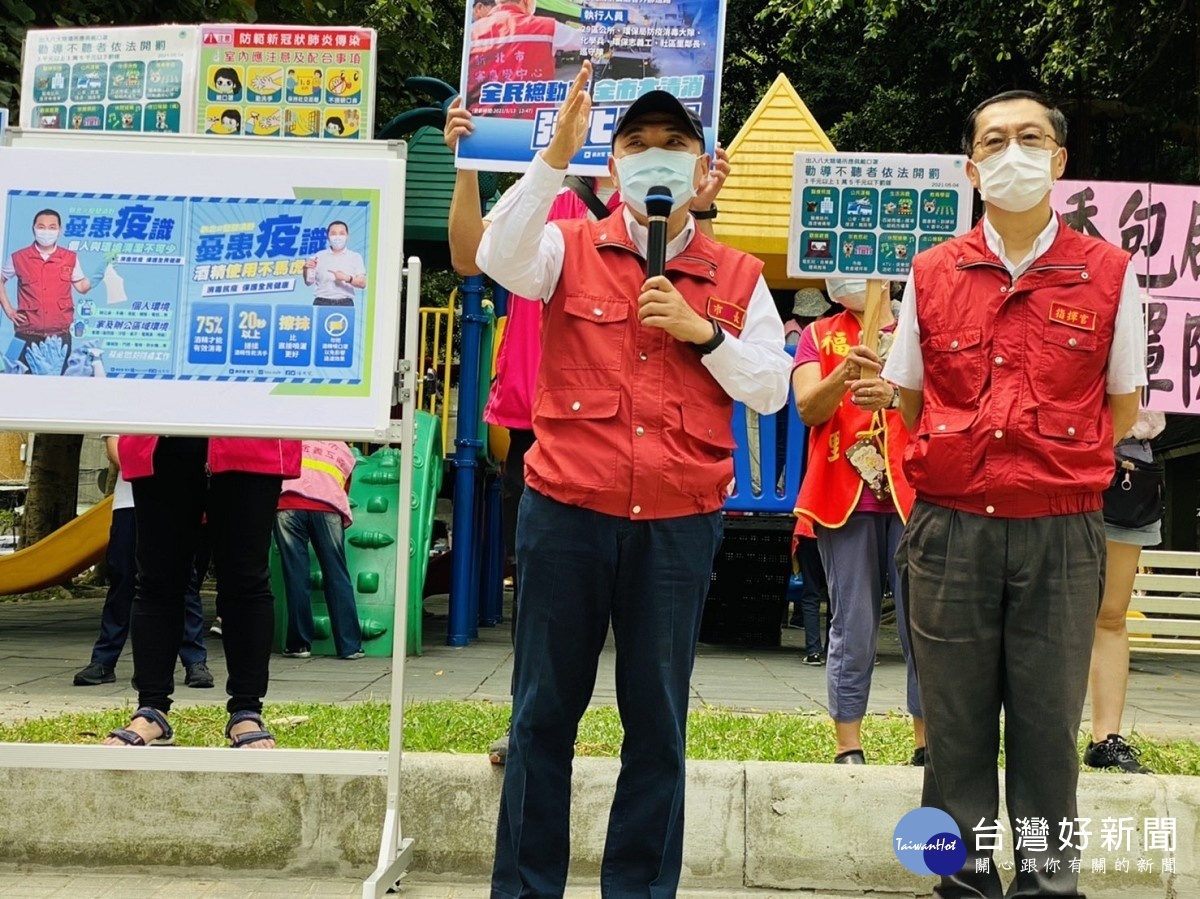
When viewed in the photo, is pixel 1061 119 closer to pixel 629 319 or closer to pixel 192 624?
pixel 629 319

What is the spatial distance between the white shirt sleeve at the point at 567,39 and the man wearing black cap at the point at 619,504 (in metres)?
0.56

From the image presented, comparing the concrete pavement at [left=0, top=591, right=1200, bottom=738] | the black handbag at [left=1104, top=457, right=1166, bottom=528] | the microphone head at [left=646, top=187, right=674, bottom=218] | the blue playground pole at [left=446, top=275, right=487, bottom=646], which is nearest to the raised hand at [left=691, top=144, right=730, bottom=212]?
the microphone head at [left=646, top=187, right=674, bottom=218]

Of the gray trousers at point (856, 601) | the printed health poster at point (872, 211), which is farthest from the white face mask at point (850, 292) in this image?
the gray trousers at point (856, 601)

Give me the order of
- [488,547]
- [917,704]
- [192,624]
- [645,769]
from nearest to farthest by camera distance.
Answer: [645,769] → [917,704] → [192,624] → [488,547]

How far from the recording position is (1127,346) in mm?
3441

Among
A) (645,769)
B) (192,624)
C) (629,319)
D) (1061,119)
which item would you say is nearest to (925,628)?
(645,769)

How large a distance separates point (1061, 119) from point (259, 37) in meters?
2.50

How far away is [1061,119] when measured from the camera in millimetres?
3572

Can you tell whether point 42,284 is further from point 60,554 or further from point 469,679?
point 60,554

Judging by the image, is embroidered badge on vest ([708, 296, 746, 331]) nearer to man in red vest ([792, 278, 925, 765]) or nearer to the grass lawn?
man in red vest ([792, 278, 925, 765])

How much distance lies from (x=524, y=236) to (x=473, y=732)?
7.90ft

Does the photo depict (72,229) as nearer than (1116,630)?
Yes

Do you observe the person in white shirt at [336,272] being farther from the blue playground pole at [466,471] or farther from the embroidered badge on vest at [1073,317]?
the blue playground pole at [466,471]

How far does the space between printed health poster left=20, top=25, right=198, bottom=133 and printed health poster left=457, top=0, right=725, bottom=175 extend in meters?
1.10
